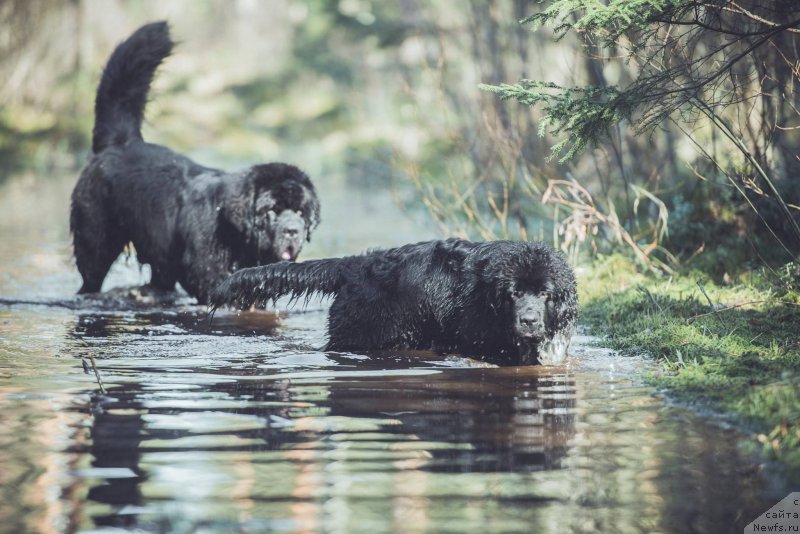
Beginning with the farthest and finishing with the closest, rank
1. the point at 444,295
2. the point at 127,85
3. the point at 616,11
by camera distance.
→ the point at 127,85 < the point at 444,295 < the point at 616,11

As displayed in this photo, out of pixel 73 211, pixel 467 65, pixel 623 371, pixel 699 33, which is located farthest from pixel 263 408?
pixel 467 65

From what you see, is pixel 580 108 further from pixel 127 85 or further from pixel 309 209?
pixel 127 85

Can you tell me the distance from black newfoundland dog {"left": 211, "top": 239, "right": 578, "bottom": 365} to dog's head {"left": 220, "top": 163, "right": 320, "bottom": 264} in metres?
1.49

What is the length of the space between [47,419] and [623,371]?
328 centimetres

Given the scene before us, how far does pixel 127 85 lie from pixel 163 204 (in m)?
1.32

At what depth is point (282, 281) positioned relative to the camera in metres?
7.32

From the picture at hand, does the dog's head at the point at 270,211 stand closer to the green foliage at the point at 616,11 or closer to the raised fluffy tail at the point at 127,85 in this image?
the raised fluffy tail at the point at 127,85

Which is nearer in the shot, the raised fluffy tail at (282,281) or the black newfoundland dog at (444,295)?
the black newfoundland dog at (444,295)

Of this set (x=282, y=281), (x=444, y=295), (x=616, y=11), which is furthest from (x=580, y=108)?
(x=282, y=281)

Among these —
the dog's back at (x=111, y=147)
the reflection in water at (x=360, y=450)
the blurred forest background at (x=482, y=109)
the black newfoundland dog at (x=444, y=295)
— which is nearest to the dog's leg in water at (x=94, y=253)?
the dog's back at (x=111, y=147)

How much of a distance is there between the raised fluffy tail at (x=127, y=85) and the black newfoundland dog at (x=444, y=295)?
337cm

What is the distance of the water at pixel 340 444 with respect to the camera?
3.87 meters

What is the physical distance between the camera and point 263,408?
550 centimetres

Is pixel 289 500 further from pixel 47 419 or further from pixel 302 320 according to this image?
pixel 302 320
